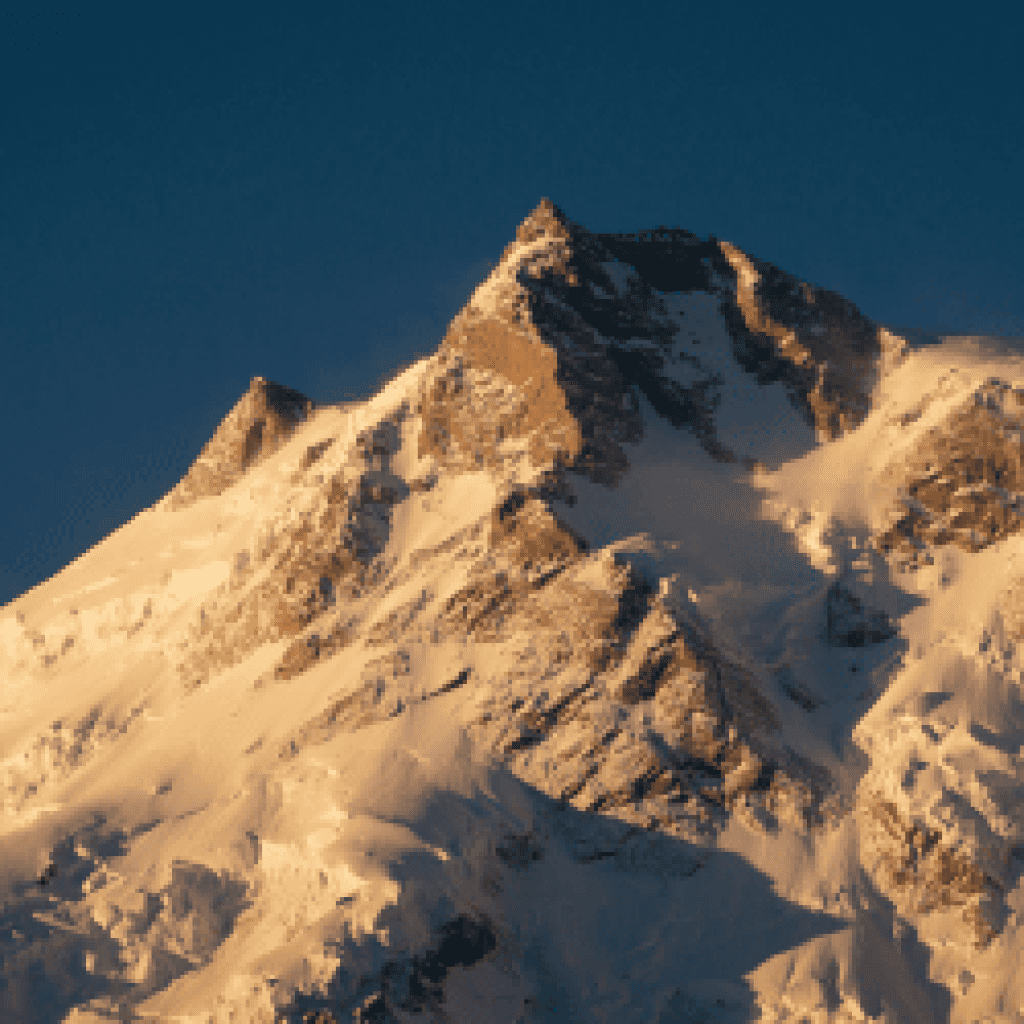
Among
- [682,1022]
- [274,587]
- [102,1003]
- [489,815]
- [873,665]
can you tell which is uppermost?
[274,587]

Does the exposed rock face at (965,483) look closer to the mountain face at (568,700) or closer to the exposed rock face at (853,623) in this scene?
the mountain face at (568,700)

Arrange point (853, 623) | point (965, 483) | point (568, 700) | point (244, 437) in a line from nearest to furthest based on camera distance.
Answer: point (568, 700)
point (853, 623)
point (965, 483)
point (244, 437)

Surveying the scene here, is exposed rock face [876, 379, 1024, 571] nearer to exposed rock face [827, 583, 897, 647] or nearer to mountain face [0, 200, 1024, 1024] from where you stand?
mountain face [0, 200, 1024, 1024]

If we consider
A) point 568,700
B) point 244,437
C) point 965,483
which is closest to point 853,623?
point 965,483

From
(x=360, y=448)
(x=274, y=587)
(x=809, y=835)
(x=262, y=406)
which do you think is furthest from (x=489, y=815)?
(x=262, y=406)

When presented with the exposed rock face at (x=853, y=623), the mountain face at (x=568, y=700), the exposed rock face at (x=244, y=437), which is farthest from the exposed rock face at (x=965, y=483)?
the exposed rock face at (x=244, y=437)

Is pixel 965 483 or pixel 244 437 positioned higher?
pixel 244 437

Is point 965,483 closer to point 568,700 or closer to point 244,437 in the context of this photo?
point 568,700

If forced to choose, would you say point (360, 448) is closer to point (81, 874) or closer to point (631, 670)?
point (631, 670)
